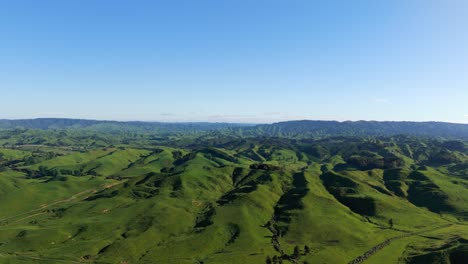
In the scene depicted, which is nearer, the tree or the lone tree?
the lone tree

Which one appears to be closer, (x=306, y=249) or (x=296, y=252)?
(x=296, y=252)

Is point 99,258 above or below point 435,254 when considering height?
below

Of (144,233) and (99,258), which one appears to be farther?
(144,233)

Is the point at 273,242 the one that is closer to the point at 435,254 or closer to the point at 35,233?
the point at 435,254

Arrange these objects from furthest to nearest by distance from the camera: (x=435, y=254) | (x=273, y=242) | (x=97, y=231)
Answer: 1. (x=97, y=231)
2. (x=273, y=242)
3. (x=435, y=254)

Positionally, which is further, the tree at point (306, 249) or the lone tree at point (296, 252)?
the tree at point (306, 249)

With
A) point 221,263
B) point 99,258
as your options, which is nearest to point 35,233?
point 99,258

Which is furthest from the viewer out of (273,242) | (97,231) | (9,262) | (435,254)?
(97,231)

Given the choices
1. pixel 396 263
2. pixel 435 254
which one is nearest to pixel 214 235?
pixel 396 263

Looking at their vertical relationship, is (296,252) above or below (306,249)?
above
